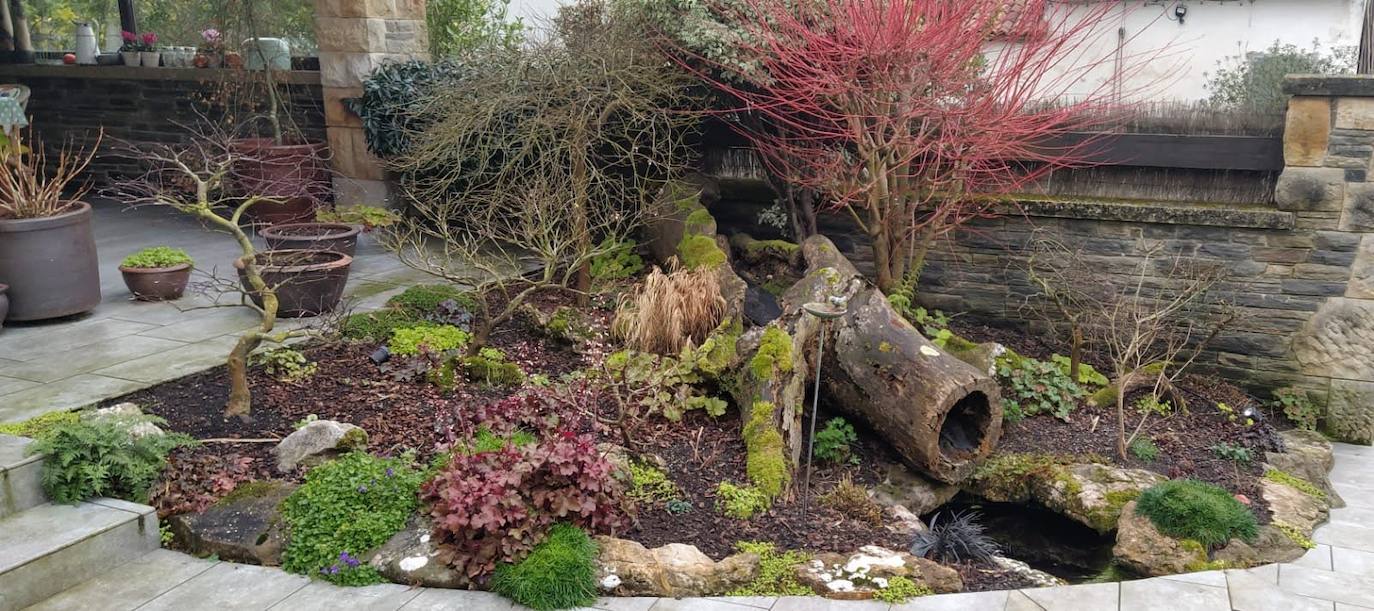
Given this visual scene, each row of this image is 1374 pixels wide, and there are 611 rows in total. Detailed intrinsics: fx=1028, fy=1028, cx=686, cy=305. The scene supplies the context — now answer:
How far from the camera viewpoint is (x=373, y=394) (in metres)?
5.88

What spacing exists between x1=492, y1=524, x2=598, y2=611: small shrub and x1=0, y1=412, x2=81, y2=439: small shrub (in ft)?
8.06

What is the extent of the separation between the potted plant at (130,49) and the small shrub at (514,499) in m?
9.59

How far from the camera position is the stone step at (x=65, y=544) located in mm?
4062

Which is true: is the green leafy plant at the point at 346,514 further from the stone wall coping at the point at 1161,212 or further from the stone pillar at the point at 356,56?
the stone pillar at the point at 356,56

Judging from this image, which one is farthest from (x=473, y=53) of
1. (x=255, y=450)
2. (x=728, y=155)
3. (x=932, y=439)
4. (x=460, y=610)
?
(x=460, y=610)

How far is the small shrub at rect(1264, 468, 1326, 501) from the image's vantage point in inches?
229

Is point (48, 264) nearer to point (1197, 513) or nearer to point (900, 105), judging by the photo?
point (900, 105)

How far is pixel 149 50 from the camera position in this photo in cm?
1199

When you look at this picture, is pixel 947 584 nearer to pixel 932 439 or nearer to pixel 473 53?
pixel 932 439

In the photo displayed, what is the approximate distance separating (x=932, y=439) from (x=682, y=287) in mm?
1997

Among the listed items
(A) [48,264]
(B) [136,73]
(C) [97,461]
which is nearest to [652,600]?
(C) [97,461]

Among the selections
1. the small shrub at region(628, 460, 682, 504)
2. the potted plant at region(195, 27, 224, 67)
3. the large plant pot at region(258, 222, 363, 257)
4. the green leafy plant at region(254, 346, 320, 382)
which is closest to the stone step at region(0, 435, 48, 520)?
the green leafy plant at region(254, 346, 320, 382)

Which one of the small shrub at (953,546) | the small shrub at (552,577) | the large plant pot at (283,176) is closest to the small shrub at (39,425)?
the small shrub at (552,577)

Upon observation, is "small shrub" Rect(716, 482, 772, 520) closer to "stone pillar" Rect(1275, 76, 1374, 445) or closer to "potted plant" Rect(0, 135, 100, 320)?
"stone pillar" Rect(1275, 76, 1374, 445)
